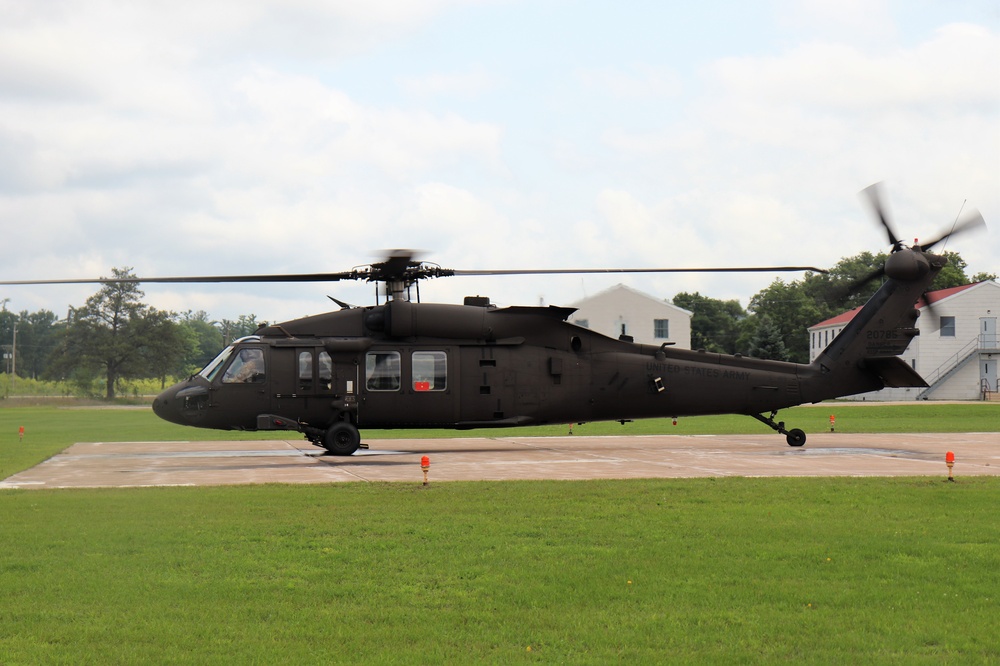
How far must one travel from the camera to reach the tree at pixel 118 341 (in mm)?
109812

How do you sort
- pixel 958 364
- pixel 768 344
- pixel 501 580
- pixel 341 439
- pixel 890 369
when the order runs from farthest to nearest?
pixel 768 344
pixel 958 364
pixel 890 369
pixel 341 439
pixel 501 580

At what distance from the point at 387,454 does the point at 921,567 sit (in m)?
18.9

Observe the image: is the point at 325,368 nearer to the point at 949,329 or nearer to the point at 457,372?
the point at 457,372

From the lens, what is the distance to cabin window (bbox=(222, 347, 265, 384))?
83.5ft

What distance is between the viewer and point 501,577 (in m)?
10.5

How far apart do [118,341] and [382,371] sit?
3713 inches

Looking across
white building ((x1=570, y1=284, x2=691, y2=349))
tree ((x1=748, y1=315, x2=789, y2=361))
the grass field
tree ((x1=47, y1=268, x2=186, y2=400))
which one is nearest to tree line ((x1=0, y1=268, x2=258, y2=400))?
tree ((x1=47, y1=268, x2=186, y2=400))

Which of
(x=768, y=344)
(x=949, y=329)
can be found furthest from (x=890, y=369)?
(x=768, y=344)

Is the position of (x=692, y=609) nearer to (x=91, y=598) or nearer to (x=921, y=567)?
(x=921, y=567)

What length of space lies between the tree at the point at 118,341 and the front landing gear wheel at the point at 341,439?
91.4 metres

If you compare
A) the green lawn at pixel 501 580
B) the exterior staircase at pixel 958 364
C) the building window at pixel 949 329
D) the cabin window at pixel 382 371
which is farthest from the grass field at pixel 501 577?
the building window at pixel 949 329

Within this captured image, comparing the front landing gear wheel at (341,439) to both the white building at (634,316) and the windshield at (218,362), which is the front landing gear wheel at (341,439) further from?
the white building at (634,316)

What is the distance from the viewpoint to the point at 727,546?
1213 cm

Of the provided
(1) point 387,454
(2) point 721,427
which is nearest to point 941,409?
(2) point 721,427
